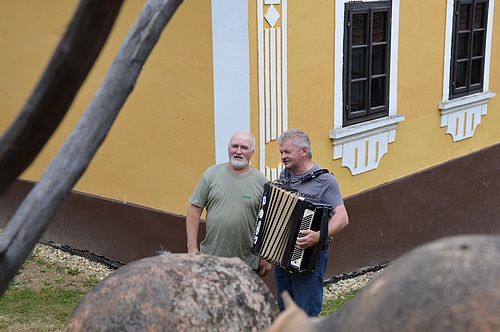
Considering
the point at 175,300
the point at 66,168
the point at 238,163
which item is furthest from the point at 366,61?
the point at 66,168

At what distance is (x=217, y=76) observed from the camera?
277 inches

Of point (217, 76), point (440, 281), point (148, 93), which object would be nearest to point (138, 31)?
point (440, 281)

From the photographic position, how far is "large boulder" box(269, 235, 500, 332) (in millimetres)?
1451

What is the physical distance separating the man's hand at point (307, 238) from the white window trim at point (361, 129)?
8.66ft

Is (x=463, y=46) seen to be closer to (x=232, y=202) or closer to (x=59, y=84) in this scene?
(x=232, y=202)

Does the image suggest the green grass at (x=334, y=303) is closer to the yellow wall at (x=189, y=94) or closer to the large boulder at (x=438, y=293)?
the yellow wall at (x=189, y=94)

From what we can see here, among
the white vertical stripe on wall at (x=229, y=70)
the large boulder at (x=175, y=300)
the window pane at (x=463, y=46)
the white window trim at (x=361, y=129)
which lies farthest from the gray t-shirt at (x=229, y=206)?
the window pane at (x=463, y=46)

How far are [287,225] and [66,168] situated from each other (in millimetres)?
3297

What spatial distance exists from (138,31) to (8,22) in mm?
7127

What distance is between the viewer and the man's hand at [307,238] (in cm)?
541

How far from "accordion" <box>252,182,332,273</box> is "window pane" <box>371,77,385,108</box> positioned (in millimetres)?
3310

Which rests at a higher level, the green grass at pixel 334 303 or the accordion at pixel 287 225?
the accordion at pixel 287 225

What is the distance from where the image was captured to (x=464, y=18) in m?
9.80

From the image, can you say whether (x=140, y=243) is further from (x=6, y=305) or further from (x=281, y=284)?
(x=281, y=284)
